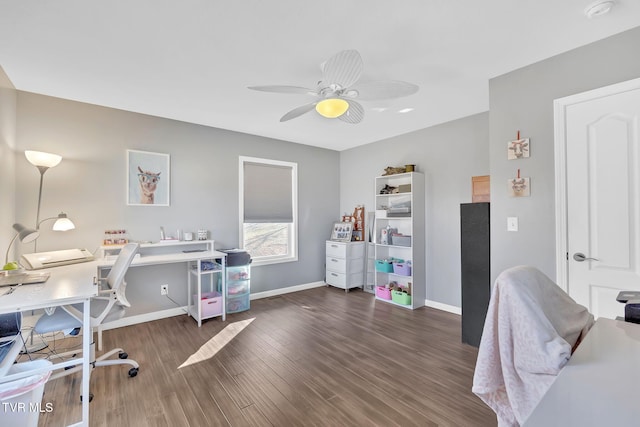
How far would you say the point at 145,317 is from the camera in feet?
11.2

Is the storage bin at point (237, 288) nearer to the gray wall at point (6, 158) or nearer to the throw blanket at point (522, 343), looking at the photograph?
the gray wall at point (6, 158)

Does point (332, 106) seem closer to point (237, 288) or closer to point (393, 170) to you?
point (393, 170)

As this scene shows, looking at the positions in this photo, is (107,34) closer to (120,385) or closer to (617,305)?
(120,385)

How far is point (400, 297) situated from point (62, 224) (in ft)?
13.4

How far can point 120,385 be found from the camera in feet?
7.04

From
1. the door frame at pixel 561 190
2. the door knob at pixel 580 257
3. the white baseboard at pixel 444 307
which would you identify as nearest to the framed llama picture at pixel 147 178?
the white baseboard at pixel 444 307

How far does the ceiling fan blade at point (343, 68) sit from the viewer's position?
1675mm

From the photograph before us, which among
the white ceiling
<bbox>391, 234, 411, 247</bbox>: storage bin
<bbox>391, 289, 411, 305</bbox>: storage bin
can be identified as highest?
the white ceiling

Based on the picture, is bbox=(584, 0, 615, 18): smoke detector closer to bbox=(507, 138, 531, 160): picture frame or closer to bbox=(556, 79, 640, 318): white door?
bbox=(556, 79, 640, 318): white door

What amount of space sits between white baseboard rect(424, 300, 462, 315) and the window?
2.20 metres

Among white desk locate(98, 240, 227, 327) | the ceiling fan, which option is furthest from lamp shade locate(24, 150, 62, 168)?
the ceiling fan

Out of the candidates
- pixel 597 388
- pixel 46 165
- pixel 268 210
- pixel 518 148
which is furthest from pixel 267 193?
pixel 597 388

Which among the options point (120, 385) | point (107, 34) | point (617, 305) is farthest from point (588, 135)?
point (120, 385)

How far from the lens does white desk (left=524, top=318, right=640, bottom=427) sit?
21.4 inches
